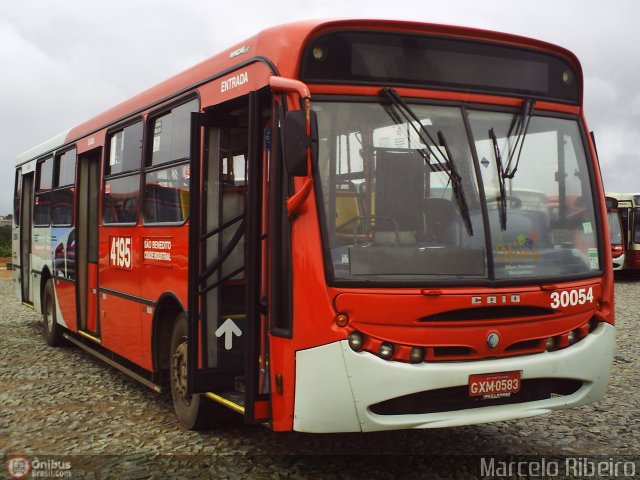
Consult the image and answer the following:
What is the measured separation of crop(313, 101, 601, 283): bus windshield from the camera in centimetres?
486

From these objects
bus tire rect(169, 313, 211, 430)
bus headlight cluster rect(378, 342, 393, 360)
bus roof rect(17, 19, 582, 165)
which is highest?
bus roof rect(17, 19, 582, 165)

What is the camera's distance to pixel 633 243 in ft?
84.2

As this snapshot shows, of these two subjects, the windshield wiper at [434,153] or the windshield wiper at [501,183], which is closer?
the windshield wiper at [434,153]

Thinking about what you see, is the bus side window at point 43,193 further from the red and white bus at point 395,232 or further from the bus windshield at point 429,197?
the bus windshield at point 429,197

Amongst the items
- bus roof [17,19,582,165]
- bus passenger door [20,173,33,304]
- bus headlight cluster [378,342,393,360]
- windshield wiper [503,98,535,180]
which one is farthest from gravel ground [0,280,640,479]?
bus passenger door [20,173,33,304]

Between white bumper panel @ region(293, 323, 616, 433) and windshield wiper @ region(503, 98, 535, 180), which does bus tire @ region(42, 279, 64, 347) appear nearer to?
white bumper panel @ region(293, 323, 616, 433)

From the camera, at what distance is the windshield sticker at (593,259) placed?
18.2ft

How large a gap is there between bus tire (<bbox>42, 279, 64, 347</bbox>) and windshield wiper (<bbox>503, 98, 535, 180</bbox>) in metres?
7.73

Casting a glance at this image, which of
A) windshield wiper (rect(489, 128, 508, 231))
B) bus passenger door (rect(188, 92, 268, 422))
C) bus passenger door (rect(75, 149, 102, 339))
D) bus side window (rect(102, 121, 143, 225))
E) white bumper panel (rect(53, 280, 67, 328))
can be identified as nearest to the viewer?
windshield wiper (rect(489, 128, 508, 231))

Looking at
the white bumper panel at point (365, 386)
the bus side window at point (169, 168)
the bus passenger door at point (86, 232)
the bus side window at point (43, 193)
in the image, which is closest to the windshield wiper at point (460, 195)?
the white bumper panel at point (365, 386)

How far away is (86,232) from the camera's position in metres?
9.91

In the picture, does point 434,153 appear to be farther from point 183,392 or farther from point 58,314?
point 58,314

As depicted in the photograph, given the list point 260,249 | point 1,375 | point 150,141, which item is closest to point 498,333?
point 260,249
